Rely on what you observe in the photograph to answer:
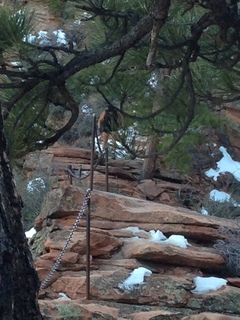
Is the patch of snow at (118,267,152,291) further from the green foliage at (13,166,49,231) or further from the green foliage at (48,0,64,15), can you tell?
the green foliage at (13,166,49,231)

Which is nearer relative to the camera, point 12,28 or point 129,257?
point 12,28

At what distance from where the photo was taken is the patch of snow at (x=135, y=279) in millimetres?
3738

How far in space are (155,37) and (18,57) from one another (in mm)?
612

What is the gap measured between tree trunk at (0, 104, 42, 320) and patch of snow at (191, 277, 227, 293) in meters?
2.51

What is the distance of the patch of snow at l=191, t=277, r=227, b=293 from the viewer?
3860 mm

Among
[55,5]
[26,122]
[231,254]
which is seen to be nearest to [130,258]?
[231,254]

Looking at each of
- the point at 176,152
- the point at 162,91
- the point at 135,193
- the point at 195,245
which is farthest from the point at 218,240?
the point at 135,193

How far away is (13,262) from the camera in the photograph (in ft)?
4.31

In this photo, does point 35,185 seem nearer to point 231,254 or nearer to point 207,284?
point 231,254

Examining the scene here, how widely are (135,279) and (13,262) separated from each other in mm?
2572

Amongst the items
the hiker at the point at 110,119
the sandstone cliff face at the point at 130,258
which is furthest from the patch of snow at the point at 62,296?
the hiker at the point at 110,119

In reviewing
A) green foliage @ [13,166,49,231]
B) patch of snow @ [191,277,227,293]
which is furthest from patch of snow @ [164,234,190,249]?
green foliage @ [13,166,49,231]

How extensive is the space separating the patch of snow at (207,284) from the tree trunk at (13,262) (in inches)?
98.9

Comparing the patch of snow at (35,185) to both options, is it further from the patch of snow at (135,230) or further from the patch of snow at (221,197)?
the patch of snow at (135,230)
